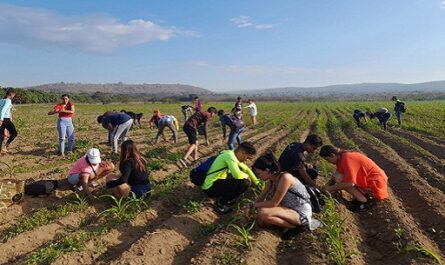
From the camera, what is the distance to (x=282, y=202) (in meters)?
5.55

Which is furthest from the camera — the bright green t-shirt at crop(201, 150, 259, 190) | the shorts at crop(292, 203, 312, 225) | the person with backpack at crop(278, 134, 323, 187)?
the person with backpack at crop(278, 134, 323, 187)

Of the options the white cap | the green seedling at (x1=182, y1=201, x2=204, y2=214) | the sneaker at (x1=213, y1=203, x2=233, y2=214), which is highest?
the white cap

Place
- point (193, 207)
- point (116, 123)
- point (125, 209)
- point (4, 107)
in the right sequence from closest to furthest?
point (125, 209) → point (193, 207) → point (4, 107) → point (116, 123)

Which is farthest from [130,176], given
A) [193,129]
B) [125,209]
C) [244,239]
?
[193,129]

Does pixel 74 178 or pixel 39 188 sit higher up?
pixel 74 178

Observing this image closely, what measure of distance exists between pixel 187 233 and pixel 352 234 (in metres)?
2.24

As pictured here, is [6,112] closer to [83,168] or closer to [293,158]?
[83,168]

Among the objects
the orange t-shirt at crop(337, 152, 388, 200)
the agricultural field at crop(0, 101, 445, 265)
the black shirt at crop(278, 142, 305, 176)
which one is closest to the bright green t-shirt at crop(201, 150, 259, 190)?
the agricultural field at crop(0, 101, 445, 265)

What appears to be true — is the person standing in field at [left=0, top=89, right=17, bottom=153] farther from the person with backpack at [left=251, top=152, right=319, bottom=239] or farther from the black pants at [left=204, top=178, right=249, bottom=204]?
the person with backpack at [left=251, top=152, right=319, bottom=239]

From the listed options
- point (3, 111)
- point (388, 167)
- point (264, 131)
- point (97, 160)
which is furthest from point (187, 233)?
point (264, 131)

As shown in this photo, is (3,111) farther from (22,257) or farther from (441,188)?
(441,188)

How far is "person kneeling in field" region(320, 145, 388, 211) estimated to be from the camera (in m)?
6.45

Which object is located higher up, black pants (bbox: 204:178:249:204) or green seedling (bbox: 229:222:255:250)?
black pants (bbox: 204:178:249:204)

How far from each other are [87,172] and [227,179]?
7.68 feet
